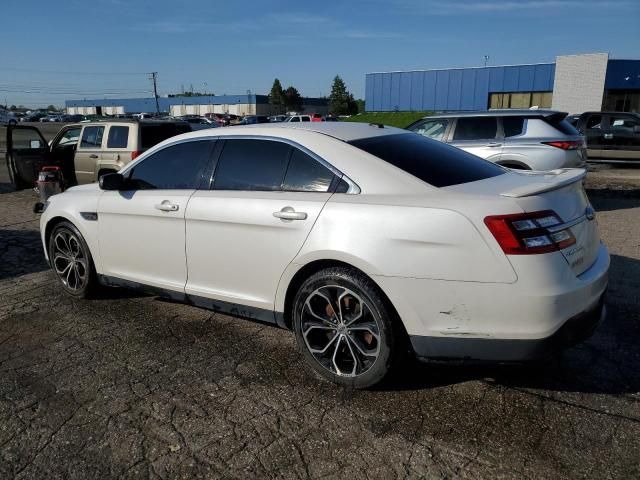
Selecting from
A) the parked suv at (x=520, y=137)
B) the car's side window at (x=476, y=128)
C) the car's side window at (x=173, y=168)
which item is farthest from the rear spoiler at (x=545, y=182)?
the car's side window at (x=476, y=128)

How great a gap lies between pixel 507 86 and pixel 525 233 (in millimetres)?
45611

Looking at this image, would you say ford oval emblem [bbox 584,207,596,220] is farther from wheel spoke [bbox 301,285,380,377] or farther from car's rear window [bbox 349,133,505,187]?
wheel spoke [bbox 301,285,380,377]

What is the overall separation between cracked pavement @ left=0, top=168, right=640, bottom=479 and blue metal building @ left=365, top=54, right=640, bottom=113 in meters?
39.2

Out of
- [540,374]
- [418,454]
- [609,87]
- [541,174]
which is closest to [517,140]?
[541,174]

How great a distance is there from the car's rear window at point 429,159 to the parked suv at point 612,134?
13435 millimetres

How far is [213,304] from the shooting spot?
12.7 feet

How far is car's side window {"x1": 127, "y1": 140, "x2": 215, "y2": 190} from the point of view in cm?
403

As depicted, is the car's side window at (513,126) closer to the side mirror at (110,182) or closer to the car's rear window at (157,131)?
the car's rear window at (157,131)

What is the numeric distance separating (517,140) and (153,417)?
7.70 metres

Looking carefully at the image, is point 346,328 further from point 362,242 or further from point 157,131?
point 157,131

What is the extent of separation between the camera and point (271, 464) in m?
2.58

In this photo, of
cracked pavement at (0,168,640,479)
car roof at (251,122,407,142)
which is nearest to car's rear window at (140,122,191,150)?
cracked pavement at (0,168,640,479)

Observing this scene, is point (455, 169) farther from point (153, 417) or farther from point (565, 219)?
point (153, 417)

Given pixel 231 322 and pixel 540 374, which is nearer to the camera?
pixel 540 374
